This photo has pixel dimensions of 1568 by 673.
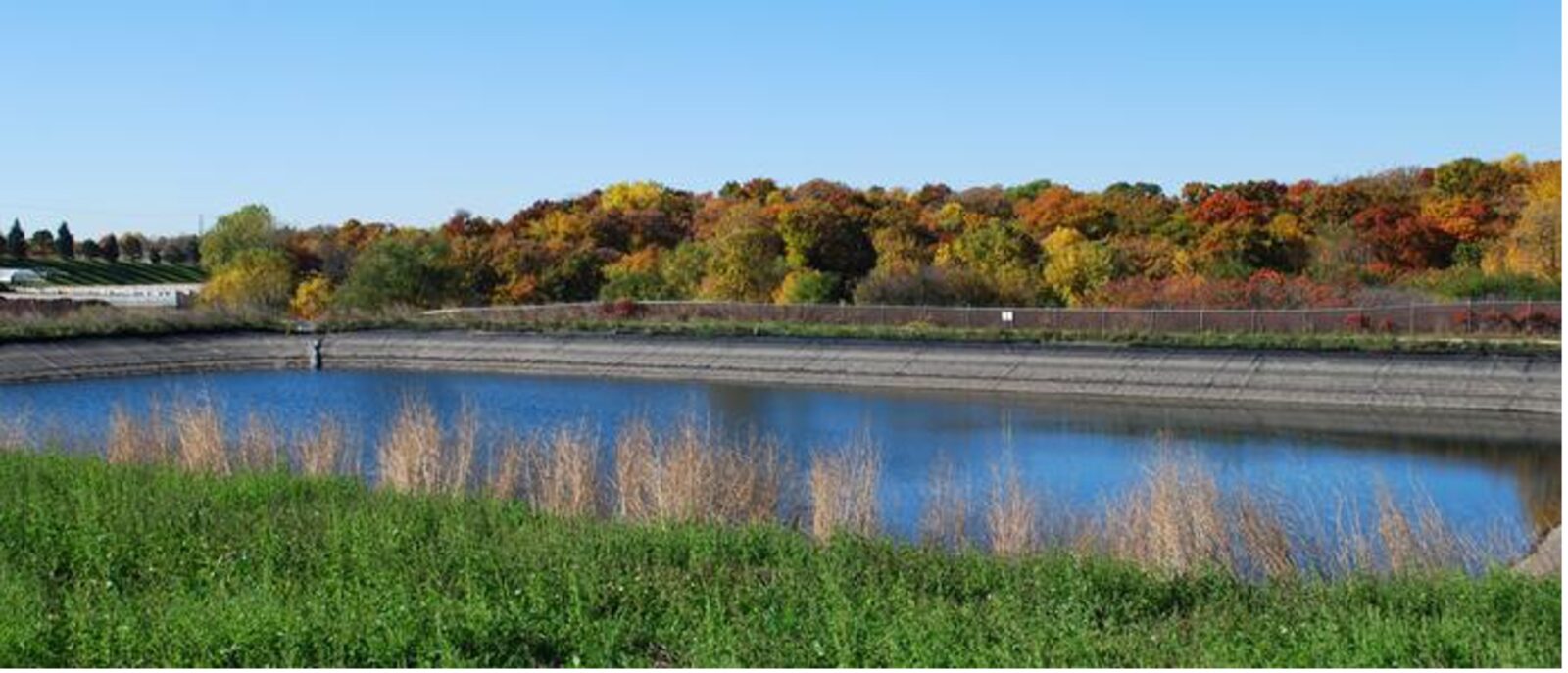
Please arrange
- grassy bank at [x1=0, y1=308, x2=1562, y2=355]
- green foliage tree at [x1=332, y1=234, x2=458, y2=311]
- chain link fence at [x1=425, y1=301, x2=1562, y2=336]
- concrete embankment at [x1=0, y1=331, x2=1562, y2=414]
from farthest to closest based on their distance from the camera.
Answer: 1. green foliage tree at [x1=332, y1=234, x2=458, y2=311]
2. chain link fence at [x1=425, y1=301, x2=1562, y2=336]
3. grassy bank at [x1=0, y1=308, x2=1562, y2=355]
4. concrete embankment at [x1=0, y1=331, x2=1562, y2=414]

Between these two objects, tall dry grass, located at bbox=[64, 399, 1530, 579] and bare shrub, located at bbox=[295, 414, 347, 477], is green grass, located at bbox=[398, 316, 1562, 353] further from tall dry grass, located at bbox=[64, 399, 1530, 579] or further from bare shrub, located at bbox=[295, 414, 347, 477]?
bare shrub, located at bbox=[295, 414, 347, 477]

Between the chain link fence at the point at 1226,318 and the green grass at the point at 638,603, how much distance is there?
35.3 metres

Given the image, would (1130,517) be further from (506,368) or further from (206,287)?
(206,287)

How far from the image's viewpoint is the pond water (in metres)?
22.7

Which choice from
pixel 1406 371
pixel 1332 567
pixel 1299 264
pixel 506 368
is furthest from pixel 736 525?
pixel 1299 264

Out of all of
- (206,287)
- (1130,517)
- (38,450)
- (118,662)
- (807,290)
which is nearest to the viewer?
(118,662)

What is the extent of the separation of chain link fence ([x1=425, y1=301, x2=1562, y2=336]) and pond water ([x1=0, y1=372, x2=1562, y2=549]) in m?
8.35

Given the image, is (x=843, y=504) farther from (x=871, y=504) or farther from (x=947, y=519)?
(x=947, y=519)

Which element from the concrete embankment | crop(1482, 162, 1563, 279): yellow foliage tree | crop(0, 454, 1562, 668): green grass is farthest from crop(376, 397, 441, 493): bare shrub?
crop(1482, 162, 1563, 279): yellow foliage tree

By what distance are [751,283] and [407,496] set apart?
48.3 metres

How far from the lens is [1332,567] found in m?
14.2

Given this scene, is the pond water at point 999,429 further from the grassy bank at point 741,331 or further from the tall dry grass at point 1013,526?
the grassy bank at point 741,331

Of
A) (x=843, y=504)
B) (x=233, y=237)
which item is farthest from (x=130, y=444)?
(x=233, y=237)

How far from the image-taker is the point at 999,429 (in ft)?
107
